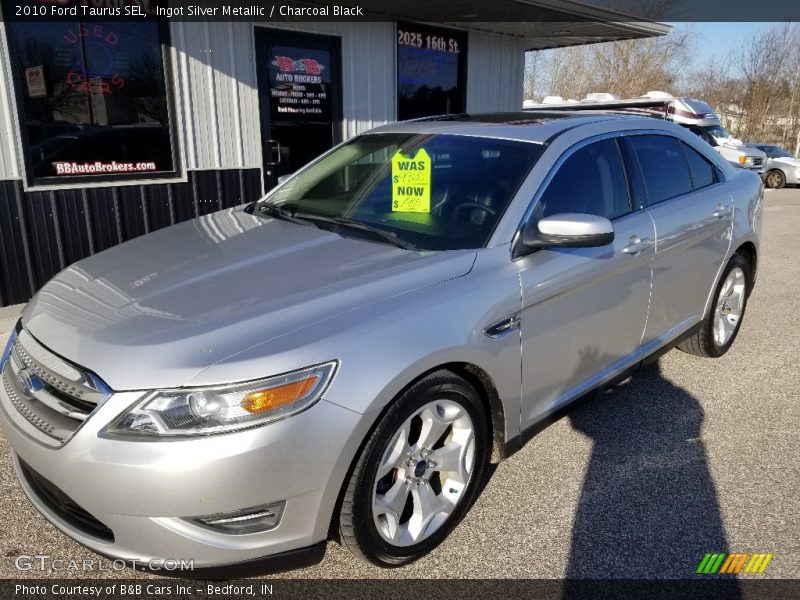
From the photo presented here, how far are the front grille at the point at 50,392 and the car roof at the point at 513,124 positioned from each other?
2.20 m

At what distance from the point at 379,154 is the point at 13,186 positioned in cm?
368

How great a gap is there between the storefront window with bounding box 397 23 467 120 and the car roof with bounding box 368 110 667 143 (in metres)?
4.74

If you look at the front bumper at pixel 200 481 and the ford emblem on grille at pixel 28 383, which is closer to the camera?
the front bumper at pixel 200 481

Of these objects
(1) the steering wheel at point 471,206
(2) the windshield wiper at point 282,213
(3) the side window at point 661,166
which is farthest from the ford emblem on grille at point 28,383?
(3) the side window at point 661,166

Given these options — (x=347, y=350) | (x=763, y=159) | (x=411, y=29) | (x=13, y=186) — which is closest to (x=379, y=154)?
(x=347, y=350)

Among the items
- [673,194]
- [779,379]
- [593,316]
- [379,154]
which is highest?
[379,154]

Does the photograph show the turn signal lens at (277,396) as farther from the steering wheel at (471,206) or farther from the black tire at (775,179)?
the black tire at (775,179)

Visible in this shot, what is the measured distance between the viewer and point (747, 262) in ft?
15.5

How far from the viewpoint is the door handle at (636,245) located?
3.26 metres

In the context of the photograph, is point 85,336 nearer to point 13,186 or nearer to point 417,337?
point 417,337

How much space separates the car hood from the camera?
2.02 metres

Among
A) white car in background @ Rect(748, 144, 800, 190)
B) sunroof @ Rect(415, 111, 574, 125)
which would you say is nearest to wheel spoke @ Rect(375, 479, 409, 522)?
sunroof @ Rect(415, 111, 574, 125)

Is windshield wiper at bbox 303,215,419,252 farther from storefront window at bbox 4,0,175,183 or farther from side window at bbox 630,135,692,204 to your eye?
storefront window at bbox 4,0,175,183

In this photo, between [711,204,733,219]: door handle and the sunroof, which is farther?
[711,204,733,219]: door handle
